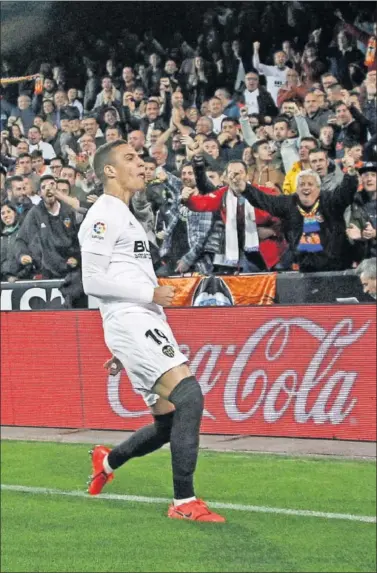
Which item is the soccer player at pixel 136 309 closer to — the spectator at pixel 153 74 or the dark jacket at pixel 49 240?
the dark jacket at pixel 49 240

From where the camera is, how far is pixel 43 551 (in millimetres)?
8375

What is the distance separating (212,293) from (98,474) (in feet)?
0.86

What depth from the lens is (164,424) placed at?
1.20m

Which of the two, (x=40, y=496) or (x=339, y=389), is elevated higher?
(x=339, y=389)

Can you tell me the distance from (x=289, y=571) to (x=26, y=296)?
7015 millimetres

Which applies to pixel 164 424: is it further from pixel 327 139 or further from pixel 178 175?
pixel 327 139

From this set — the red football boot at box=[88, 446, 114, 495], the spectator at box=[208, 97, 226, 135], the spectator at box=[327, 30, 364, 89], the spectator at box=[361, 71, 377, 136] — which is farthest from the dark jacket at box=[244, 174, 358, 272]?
the spectator at box=[327, 30, 364, 89]

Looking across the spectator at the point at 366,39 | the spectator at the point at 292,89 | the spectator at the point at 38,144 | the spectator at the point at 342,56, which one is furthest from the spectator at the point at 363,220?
the spectator at the point at 342,56

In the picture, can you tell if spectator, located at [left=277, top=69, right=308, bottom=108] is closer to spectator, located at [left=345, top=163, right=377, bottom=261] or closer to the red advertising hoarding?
spectator, located at [left=345, top=163, right=377, bottom=261]

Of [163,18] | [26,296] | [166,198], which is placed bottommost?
[26,296]

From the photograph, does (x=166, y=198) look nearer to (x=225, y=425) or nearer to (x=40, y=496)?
(x=225, y=425)

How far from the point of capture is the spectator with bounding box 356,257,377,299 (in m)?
1.24

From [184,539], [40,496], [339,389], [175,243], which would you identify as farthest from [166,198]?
[40,496]

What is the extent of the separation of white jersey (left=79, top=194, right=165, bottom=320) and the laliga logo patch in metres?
0.05
